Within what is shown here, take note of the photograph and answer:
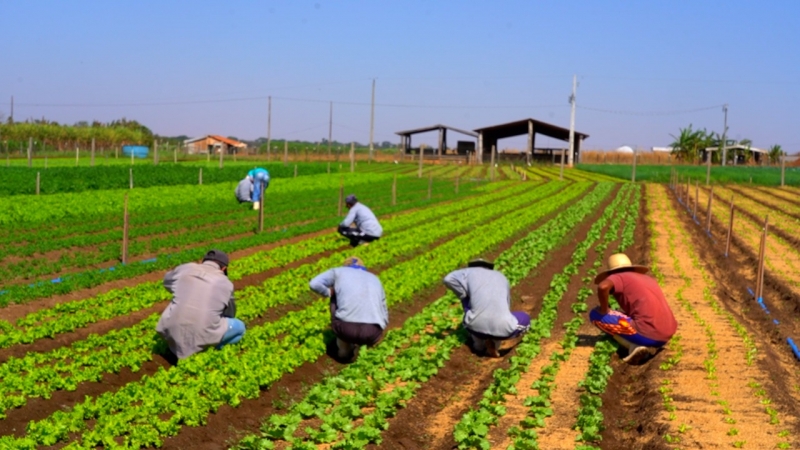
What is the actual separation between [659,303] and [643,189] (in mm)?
40699

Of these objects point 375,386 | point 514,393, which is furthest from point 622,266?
point 375,386

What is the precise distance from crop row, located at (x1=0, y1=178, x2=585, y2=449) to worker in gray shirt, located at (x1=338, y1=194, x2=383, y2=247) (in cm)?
671

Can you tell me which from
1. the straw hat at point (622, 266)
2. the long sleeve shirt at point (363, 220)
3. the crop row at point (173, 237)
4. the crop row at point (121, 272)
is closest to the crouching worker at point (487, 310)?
the straw hat at point (622, 266)

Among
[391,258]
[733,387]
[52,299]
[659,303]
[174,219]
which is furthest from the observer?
[174,219]

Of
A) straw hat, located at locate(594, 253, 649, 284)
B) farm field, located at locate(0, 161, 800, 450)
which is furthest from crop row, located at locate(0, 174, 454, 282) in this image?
straw hat, located at locate(594, 253, 649, 284)

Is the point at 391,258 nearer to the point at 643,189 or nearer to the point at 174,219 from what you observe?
the point at 174,219

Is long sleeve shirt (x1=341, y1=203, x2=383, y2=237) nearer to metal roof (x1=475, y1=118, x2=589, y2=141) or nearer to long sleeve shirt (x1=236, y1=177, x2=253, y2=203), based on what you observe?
long sleeve shirt (x1=236, y1=177, x2=253, y2=203)

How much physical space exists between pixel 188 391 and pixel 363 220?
1192 centimetres

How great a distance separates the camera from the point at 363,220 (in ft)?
66.4

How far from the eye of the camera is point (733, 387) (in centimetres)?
Answer: 962

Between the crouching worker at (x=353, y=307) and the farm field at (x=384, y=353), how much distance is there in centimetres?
23

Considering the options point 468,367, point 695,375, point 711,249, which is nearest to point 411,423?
point 468,367

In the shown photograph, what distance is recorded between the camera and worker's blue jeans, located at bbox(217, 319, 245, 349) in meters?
10.3

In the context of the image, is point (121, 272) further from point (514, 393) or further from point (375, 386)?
point (514, 393)
